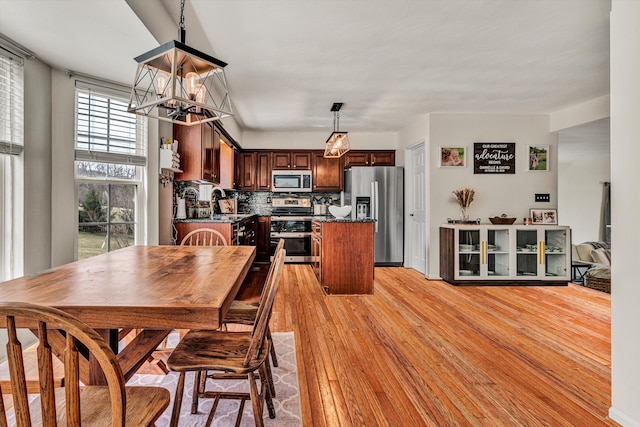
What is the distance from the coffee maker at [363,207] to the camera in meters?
5.77

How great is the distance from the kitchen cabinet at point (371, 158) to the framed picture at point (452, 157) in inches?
55.5

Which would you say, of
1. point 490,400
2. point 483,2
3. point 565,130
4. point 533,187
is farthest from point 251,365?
point 565,130

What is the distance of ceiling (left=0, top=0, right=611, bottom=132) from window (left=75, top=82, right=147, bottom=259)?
0.93ft

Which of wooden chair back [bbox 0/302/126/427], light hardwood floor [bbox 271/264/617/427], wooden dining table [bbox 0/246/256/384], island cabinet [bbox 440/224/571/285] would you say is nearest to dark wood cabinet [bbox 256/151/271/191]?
light hardwood floor [bbox 271/264/617/427]

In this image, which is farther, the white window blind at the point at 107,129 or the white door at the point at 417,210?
the white door at the point at 417,210

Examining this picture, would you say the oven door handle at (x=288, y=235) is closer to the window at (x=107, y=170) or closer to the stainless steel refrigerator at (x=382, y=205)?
the stainless steel refrigerator at (x=382, y=205)

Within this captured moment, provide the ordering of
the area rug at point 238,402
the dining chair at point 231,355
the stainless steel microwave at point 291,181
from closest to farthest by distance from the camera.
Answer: the dining chair at point 231,355
the area rug at point 238,402
the stainless steel microwave at point 291,181

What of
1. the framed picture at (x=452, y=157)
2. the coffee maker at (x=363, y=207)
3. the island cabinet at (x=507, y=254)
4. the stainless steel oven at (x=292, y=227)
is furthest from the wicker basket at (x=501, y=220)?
the stainless steel oven at (x=292, y=227)

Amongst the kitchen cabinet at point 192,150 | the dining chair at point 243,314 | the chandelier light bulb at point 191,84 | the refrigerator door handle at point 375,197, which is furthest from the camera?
the refrigerator door handle at point 375,197

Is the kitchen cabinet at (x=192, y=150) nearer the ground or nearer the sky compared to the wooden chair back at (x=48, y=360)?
nearer the sky

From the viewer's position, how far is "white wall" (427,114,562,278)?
496 centimetres

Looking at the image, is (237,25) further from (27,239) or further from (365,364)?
(365,364)

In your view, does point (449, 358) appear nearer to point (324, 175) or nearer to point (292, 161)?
point (324, 175)

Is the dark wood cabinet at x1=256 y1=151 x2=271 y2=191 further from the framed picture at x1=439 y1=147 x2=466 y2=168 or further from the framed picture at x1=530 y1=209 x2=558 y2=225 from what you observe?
the framed picture at x1=530 y1=209 x2=558 y2=225
